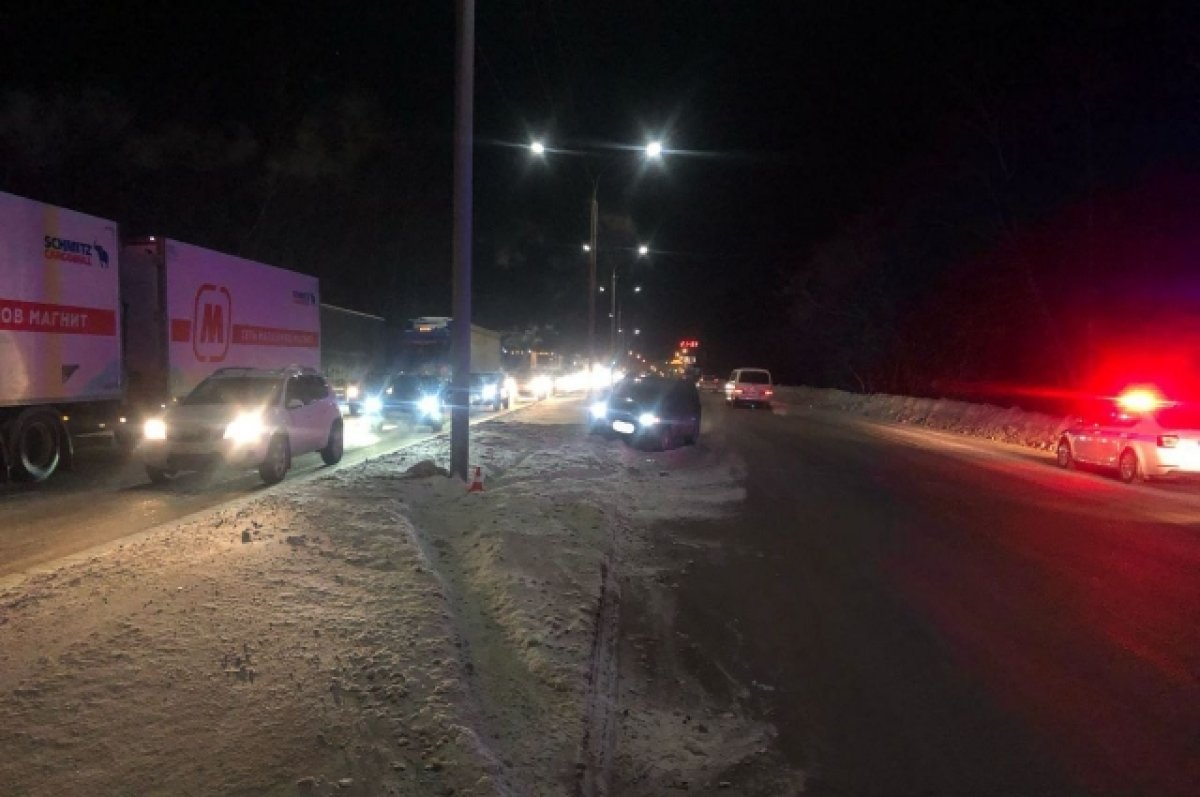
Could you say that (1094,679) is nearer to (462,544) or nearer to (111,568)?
(462,544)

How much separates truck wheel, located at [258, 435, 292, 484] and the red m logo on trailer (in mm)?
3480

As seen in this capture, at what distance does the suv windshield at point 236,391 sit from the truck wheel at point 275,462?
654 millimetres

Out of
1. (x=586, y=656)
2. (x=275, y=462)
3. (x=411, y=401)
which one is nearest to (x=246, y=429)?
(x=275, y=462)

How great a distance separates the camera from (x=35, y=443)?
12.8 meters

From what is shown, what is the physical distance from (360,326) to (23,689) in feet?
87.4

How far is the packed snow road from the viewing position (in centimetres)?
874

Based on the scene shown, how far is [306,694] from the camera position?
15.0ft

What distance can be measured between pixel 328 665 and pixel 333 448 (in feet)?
36.6

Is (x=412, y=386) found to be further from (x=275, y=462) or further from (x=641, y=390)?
(x=275, y=462)

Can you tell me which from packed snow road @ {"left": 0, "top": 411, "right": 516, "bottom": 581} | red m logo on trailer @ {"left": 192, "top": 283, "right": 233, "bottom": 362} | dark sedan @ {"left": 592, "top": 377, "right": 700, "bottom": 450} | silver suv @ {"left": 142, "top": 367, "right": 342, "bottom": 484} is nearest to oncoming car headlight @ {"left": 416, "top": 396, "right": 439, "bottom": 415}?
dark sedan @ {"left": 592, "top": 377, "right": 700, "bottom": 450}

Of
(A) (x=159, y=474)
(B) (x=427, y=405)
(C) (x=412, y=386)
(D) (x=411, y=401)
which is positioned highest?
(C) (x=412, y=386)

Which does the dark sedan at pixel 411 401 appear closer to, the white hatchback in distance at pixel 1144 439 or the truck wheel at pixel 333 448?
the truck wheel at pixel 333 448

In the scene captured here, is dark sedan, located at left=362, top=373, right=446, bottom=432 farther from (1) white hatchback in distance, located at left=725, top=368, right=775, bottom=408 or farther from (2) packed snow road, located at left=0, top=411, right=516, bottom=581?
(1) white hatchback in distance, located at left=725, top=368, right=775, bottom=408

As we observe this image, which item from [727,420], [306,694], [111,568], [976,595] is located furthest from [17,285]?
[727,420]
